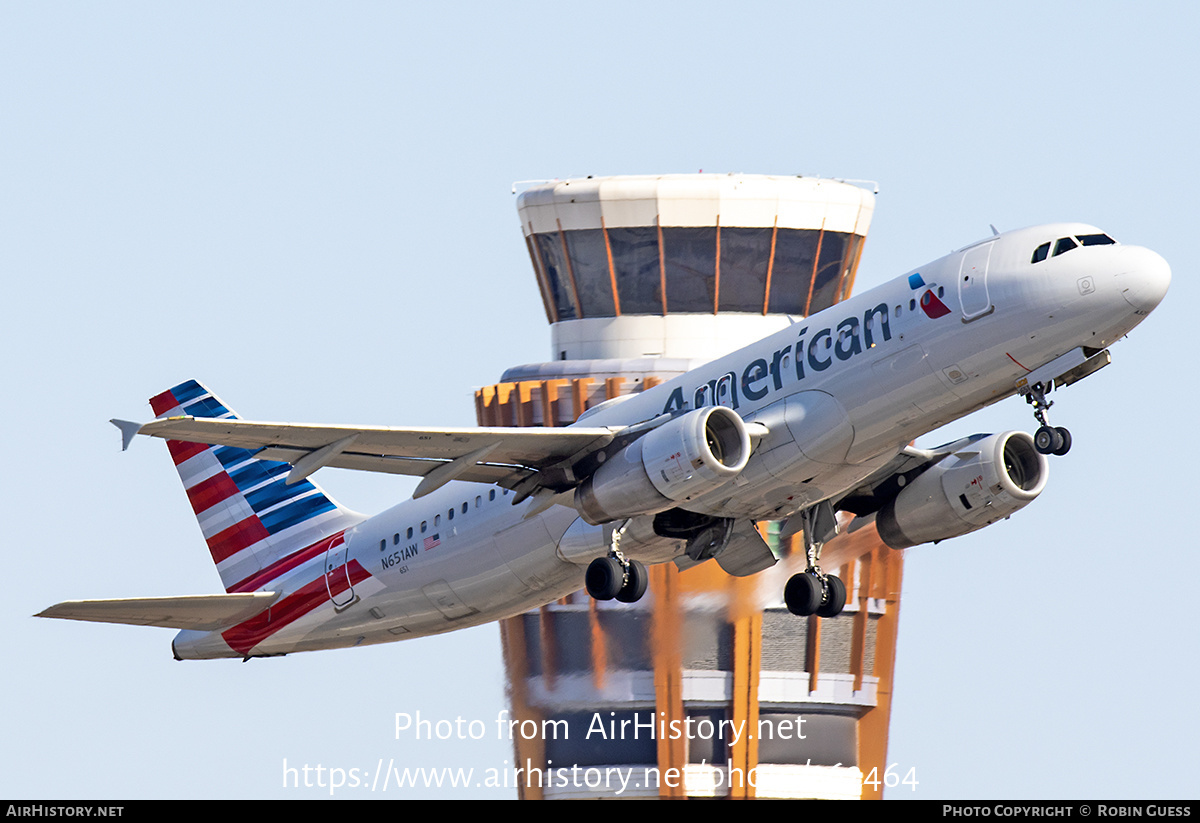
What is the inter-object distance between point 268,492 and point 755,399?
57.2ft

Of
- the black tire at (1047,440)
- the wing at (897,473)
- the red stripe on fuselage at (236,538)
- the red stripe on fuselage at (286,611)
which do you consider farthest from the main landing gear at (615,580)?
the red stripe on fuselage at (236,538)

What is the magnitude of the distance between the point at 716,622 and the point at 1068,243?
33545mm

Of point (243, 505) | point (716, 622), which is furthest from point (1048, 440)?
point (716, 622)

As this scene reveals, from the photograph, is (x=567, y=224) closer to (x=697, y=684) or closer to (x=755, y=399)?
(x=697, y=684)

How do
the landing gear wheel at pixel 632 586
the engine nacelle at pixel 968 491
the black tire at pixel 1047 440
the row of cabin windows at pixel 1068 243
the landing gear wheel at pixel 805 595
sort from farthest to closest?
the landing gear wheel at pixel 805 595
the engine nacelle at pixel 968 491
the landing gear wheel at pixel 632 586
the black tire at pixel 1047 440
the row of cabin windows at pixel 1068 243

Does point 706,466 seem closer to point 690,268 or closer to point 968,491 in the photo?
point 968,491

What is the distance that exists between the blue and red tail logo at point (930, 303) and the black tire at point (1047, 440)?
298 centimetres

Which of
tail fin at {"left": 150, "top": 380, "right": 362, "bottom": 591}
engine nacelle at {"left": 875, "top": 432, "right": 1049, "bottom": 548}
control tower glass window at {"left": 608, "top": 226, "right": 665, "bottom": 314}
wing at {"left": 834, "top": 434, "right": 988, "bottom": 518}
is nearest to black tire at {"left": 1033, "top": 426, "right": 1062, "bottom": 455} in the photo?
engine nacelle at {"left": 875, "top": 432, "right": 1049, "bottom": 548}

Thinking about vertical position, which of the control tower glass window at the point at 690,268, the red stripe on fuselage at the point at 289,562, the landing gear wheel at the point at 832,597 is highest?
the control tower glass window at the point at 690,268

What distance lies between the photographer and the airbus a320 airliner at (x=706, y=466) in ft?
139

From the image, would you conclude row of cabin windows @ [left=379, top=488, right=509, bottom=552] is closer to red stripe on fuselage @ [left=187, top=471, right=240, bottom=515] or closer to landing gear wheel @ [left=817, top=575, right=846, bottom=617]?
landing gear wheel @ [left=817, top=575, right=846, bottom=617]

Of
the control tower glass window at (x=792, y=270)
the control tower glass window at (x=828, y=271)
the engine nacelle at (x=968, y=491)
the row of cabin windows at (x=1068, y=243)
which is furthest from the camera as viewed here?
the control tower glass window at (x=828, y=271)

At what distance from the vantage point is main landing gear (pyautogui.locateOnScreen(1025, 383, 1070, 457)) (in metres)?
42.6

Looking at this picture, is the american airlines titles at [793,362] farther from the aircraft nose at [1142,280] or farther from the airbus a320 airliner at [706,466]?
the aircraft nose at [1142,280]
